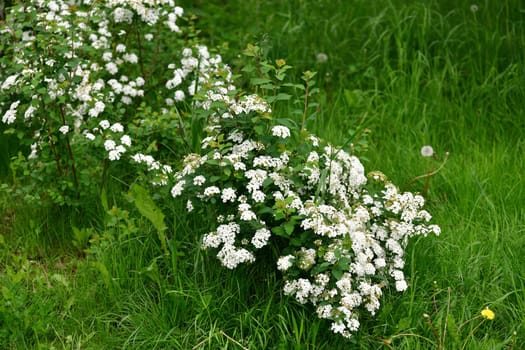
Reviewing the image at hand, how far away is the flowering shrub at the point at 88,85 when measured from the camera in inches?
131

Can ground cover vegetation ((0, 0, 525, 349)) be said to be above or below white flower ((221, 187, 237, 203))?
below

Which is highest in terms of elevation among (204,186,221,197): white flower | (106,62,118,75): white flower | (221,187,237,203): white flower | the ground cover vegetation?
(106,62,118,75): white flower

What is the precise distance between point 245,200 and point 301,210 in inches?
8.4

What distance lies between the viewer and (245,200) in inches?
106

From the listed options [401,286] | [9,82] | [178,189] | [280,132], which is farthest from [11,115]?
[401,286]

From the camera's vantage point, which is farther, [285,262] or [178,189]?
[178,189]

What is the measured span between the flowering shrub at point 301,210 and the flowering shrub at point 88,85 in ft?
1.03

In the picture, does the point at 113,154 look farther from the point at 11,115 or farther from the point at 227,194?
the point at 227,194

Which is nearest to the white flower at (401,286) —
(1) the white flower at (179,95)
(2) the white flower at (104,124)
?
(2) the white flower at (104,124)

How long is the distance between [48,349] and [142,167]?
99 centimetres

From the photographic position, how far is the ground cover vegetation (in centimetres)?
272

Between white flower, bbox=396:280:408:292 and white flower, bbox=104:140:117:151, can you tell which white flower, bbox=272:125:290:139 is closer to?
white flower, bbox=396:280:408:292

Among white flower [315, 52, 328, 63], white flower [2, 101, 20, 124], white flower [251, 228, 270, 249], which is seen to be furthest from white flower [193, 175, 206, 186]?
white flower [315, 52, 328, 63]

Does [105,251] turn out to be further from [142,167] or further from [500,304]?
[500,304]
